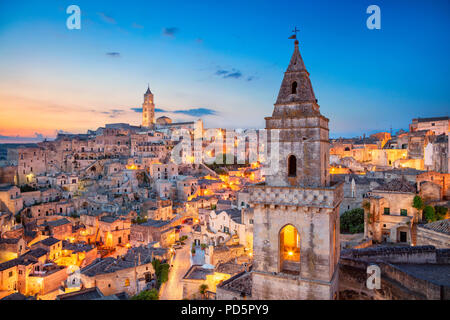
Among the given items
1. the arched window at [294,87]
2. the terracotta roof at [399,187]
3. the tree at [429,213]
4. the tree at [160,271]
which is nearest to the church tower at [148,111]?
the tree at [160,271]

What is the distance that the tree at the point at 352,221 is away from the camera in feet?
76.2

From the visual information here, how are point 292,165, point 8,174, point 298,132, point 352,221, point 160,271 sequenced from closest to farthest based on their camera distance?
point 298,132, point 292,165, point 160,271, point 352,221, point 8,174

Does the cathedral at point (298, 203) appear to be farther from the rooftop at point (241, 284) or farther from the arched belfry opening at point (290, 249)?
the rooftop at point (241, 284)

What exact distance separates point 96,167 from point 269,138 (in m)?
55.6

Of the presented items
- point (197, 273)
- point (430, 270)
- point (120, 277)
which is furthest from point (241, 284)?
point (120, 277)

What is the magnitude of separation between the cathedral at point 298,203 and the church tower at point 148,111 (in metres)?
96.1

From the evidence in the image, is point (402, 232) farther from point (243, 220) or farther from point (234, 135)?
point (234, 135)

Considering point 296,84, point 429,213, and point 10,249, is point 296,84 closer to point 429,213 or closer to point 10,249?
point 429,213

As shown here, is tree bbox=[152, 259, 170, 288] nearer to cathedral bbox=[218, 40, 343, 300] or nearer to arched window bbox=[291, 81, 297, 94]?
cathedral bbox=[218, 40, 343, 300]

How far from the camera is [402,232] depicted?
2059cm

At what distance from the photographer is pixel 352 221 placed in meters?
24.1

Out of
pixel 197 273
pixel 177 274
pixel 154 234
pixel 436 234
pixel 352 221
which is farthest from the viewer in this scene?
pixel 154 234
